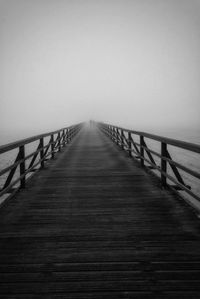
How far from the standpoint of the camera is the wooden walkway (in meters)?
2.67

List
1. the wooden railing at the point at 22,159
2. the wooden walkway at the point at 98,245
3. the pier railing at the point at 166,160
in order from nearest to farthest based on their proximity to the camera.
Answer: the wooden walkway at the point at 98,245
the pier railing at the point at 166,160
the wooden railing at the point at 22,159

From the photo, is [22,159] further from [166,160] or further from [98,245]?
[98,245]

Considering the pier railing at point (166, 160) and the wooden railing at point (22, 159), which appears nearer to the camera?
the pier railing at point (166, 160)

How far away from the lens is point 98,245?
11.7 feet

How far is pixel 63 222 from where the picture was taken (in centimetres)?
445

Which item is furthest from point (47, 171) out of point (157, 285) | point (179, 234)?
point (157, 285)

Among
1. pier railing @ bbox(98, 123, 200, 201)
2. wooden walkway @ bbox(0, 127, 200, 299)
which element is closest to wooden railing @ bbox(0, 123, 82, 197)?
wooden walkway @ bbox(0, 127, 200, 299)

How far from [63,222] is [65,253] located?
44.1 inches

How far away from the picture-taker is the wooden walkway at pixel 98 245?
2672mm

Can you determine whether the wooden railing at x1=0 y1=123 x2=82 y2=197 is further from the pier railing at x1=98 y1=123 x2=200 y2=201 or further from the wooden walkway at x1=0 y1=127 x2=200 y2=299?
the pier railing at x1=98 y1=123 x2=200 y2=201

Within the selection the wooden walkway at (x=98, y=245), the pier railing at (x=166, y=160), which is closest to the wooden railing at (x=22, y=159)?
the wooden walkway at (x=98, y=245)

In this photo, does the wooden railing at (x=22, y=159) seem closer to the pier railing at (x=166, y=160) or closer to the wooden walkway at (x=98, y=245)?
the wooden walkway at (x=98, y=245)

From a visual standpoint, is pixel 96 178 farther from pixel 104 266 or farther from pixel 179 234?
pixel 104 266

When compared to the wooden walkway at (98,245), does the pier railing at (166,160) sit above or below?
above
